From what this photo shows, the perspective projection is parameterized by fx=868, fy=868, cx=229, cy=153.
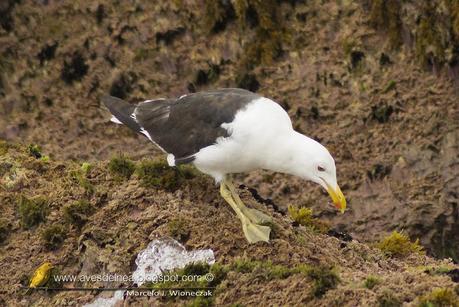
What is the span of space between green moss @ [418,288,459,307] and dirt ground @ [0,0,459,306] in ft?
4.40

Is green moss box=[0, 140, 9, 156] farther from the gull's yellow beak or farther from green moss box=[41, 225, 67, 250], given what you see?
the gull's yellow beak

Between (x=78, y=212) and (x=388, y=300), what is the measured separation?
257 cm

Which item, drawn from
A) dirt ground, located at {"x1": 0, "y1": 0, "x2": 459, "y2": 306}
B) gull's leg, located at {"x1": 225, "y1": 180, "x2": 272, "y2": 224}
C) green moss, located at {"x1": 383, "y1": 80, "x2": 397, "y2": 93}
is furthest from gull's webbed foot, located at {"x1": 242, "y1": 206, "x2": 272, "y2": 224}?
green moss, located at {"x1": 383, "y1": 80, "x2": 397, "y2": 93}

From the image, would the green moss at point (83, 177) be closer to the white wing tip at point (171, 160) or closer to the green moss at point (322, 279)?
the white wing tip at point (171, 160)

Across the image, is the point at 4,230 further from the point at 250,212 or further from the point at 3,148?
the point at 250,212

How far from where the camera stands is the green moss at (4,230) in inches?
263

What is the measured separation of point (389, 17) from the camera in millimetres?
10711

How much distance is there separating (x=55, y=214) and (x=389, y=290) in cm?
273

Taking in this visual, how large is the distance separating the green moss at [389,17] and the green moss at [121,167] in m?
4.78

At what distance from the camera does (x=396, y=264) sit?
6727 millimetres

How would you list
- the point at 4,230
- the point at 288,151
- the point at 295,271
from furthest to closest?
1. the point at 4,230
2. the point at 288,151
3. the point at 295,271

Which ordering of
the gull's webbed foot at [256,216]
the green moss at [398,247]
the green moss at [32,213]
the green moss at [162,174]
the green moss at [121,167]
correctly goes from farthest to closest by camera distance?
the green moss at [398,247]
the green moss at [121,167]
the green moss at [162,174]
the green moss at [32,213]
the gull's webbed foot at [256,216]

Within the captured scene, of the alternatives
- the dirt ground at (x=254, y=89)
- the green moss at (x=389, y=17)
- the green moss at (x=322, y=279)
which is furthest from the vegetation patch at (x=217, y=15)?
the green moss at (x=322, y=279)

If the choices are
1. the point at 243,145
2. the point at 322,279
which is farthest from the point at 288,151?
the point at 322,279
